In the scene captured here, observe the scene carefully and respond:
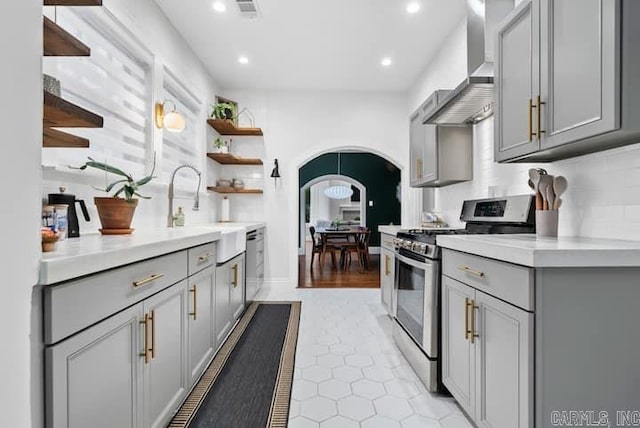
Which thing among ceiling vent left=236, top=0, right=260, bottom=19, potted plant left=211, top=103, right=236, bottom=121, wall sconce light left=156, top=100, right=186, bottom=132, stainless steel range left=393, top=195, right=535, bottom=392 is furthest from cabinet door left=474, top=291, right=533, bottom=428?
potted plant left=211, top=103, right=236, bottom=121

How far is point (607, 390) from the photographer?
4.01ft

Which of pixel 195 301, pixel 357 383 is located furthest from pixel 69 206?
pixel 357 383

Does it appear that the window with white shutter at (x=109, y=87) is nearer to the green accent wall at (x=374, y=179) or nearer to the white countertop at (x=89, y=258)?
the white countertop at (x=89, y=258)

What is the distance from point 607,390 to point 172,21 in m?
3.98

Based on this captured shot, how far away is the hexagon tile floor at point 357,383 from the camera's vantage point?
1876 millimetres

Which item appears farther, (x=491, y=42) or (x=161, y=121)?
(x=161, y=121)

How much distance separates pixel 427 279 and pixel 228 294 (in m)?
1.62

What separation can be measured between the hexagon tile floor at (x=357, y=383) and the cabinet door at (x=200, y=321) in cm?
60

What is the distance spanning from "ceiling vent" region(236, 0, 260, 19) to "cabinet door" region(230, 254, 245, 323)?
219 cm

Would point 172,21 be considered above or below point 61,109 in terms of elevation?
above

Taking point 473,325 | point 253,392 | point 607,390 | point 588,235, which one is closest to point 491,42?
point 588,235

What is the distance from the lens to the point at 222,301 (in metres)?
2.76

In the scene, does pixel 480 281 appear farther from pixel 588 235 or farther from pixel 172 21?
pixel 172 21

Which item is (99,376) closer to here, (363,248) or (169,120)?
(169,120)
